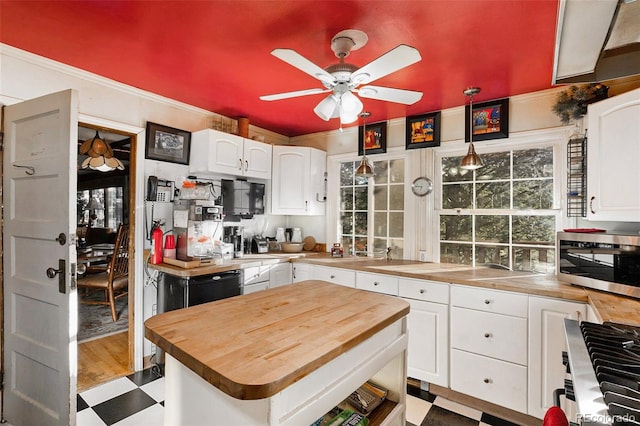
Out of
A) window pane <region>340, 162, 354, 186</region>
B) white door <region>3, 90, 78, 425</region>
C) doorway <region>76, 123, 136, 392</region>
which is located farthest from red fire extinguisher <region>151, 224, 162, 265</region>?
window pane <region>340, 162, 354, 186</region>

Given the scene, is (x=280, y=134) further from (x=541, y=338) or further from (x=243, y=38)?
(x=541, y=338)

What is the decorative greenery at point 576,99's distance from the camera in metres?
2.27

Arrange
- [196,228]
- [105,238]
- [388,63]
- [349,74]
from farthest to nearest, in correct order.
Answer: [105,238]
[196,228]
[349,74]
[388,63]

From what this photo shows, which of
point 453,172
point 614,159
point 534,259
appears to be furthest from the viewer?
point 453,172

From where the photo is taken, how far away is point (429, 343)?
97.9 inches

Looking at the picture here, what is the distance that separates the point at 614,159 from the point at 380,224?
6.69 ft

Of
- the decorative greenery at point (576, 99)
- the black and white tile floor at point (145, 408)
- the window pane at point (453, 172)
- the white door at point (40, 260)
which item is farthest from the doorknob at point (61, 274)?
the decorative greenery at point (576, 99)

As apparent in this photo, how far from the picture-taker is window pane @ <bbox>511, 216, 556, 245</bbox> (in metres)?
2.67

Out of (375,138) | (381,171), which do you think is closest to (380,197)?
(381,171)

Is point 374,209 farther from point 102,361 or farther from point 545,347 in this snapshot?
point 102,361

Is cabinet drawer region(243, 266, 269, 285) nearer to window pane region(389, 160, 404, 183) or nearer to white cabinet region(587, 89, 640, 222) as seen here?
window pane region(389, 160, 404, 183)

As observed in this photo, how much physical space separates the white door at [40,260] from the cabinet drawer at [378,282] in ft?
6.77

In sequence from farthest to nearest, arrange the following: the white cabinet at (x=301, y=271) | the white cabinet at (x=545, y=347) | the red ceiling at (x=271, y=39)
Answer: the white cabinet at (x=301, y=271), the white cabinet at (x=545, y=347), the red ceiling at (x=271, y=39)

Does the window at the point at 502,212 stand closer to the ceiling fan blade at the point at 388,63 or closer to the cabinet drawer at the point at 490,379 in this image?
the cabinet drawer at the point at 490,379
